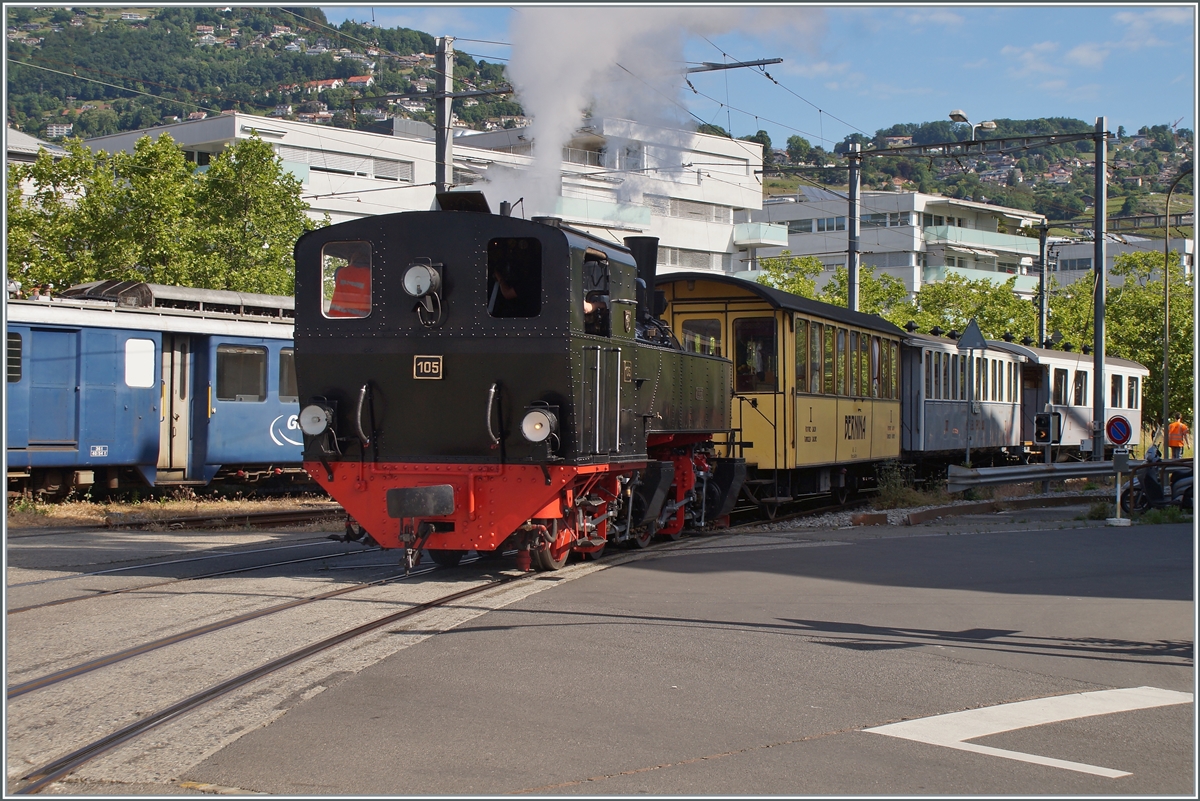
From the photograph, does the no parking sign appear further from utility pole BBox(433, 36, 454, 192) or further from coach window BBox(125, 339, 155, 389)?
coach window BBox(125, 339, 155, 389)

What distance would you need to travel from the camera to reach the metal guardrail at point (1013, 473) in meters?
19.0

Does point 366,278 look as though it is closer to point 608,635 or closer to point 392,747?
point 608,635

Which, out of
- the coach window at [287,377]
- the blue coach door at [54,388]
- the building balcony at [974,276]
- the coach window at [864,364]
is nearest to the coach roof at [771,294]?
the coach window at [864,364]

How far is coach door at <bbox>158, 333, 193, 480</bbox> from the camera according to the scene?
17.6 m

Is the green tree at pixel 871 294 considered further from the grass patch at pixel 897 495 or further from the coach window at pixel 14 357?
the coach window at pixel 14 357

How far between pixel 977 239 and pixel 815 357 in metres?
64.1

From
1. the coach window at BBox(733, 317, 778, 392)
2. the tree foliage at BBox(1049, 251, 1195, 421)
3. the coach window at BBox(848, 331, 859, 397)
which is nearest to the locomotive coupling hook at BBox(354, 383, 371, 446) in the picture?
the coach window at BBox(733, 317, 778, 392)

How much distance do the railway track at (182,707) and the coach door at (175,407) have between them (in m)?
10.2

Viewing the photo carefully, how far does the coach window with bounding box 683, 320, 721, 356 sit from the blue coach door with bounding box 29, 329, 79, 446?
8835mm

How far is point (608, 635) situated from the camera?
7.81 metres

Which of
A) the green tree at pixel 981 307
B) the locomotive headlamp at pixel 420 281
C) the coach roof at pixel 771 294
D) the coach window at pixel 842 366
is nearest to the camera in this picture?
the locomotive headlamp at pixel 420 281

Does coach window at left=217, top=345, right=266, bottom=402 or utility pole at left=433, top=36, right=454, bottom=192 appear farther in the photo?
utility pole at left=433, top=36, right=454, bottom=192

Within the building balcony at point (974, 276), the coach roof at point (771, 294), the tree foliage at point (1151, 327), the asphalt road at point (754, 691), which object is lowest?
the asphalt road at point (754, 691)

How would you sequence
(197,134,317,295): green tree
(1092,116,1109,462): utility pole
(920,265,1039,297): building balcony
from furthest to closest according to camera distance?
(920,265,1039,297): building balcony < (197,134,317,295): green tree < (1092,116,1109,462): utility pole
